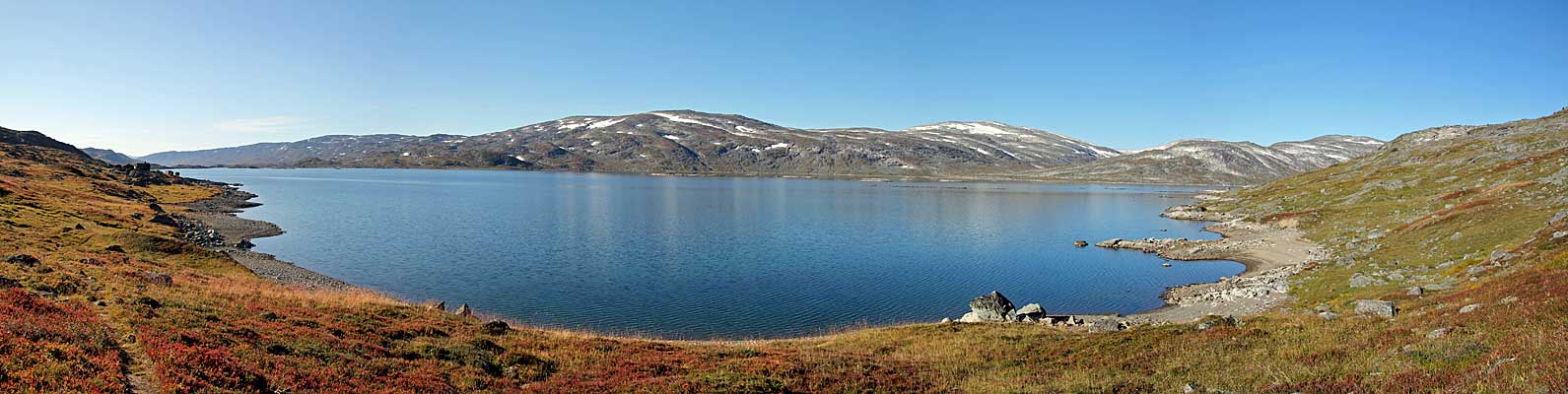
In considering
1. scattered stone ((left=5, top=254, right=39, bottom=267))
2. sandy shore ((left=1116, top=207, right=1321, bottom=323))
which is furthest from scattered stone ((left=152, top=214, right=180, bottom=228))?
sandy shore ((left=1116, top=207, right=1321, bottom=323))

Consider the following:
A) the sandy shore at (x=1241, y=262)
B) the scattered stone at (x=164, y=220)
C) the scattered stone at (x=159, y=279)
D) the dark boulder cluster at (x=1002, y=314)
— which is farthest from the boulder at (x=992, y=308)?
the scattered stone at (x=164, y=220)

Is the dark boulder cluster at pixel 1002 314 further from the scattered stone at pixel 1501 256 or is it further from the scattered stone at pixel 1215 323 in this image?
the scattered stone at pixel 1501 256

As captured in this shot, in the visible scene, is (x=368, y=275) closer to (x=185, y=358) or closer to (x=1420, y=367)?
(x=185, y=358)

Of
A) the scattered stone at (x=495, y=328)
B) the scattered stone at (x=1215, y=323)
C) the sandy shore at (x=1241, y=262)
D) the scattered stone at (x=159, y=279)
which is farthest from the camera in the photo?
the sandy shore at (x=1241, y=262)

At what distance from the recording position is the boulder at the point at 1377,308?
23016 millimetres

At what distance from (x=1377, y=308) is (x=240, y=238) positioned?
96.2 m

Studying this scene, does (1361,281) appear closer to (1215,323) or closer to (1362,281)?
(1362,281)

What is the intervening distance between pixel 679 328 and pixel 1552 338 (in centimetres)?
A: 3647

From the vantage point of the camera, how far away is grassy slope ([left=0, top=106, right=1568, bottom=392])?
595 inches

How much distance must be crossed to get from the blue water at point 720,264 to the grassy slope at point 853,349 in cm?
1441

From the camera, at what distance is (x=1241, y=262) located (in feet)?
223

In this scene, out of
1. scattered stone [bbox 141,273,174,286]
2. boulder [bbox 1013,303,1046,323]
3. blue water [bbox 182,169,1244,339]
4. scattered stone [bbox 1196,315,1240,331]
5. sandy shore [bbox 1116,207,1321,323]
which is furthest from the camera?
blue water [bbox 182,169,1244,339]

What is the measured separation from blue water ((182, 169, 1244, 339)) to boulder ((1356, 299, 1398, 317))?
24.1 meters

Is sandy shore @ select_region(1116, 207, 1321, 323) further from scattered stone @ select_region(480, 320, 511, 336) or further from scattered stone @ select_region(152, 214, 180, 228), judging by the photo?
scattered stone @ select_region(152, 214, 180, 228)
